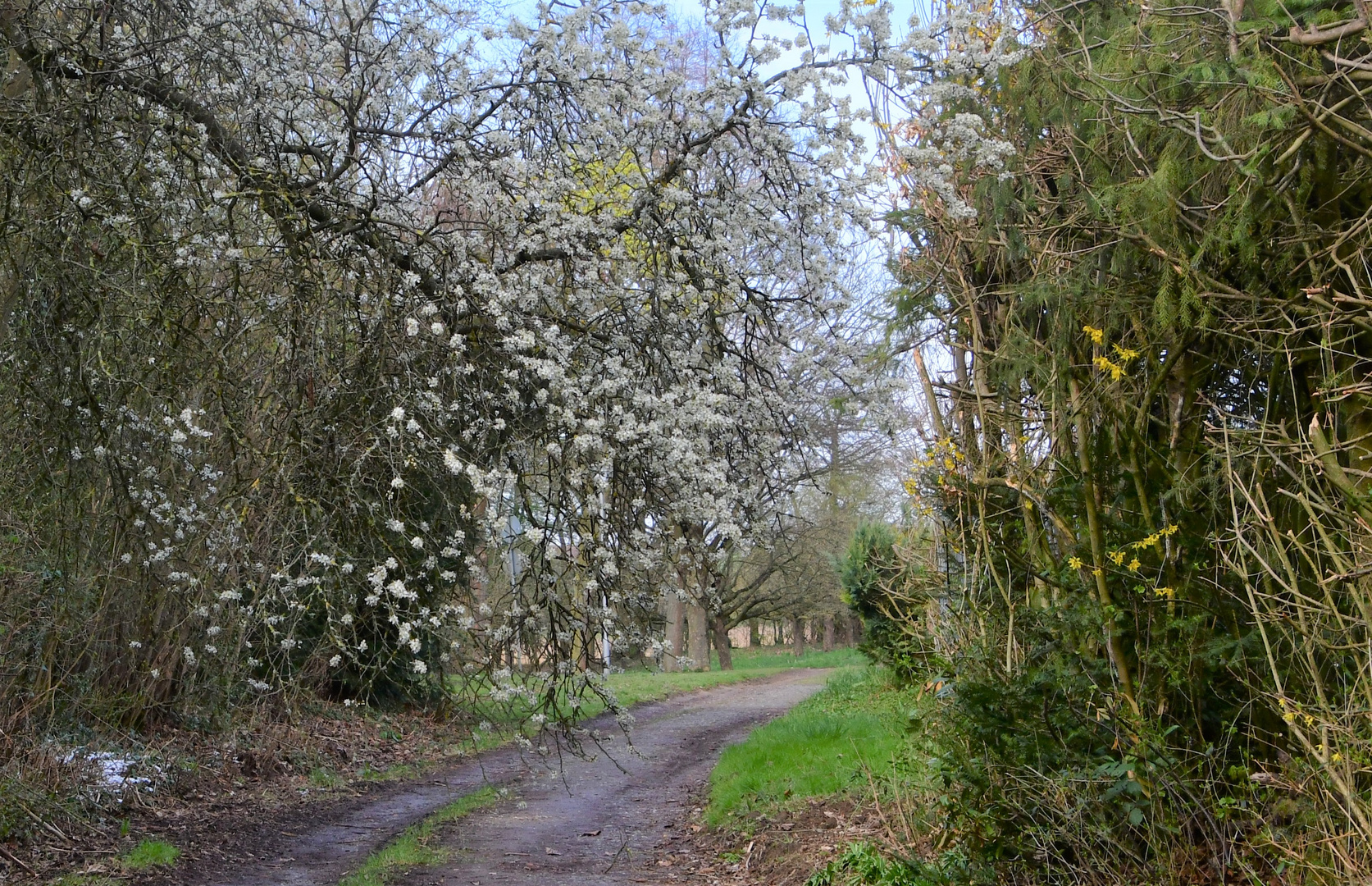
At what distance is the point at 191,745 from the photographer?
862cm

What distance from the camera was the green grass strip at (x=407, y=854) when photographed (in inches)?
251

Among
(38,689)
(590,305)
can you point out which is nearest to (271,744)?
(38,689)

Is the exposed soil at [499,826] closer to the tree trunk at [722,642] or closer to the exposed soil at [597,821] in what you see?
the exposed soil at [597,821]

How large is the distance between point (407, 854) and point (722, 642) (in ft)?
76.1

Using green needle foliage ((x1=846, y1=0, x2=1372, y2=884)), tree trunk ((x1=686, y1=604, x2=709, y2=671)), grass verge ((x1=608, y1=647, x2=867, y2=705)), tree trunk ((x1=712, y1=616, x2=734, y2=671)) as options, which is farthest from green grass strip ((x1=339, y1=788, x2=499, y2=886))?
tree trunk ((x1=712, y1=616, x2=734, y2=671))

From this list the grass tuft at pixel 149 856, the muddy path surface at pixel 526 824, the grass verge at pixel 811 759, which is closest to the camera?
the grass tuft at pixel 149 856

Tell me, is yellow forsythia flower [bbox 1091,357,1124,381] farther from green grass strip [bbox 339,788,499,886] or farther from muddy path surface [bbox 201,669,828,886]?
green grass strip [bbox 339,788,499,886]

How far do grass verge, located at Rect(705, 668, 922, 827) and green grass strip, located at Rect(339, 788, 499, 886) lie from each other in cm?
195

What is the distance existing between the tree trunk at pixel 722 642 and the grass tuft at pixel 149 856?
2252 cm

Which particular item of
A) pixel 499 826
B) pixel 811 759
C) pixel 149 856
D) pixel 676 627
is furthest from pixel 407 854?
pixel 676 627

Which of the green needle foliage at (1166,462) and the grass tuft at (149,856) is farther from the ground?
the green needle foliage at (1166,462)

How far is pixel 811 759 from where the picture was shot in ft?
26.9

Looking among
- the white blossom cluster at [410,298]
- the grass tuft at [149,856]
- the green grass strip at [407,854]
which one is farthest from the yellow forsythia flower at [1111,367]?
the grass tuft at [149,856]

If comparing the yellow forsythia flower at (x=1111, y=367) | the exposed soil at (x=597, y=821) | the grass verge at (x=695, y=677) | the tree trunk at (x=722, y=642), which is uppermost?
the yellow forsythia flower at (x=1111, y=367)
